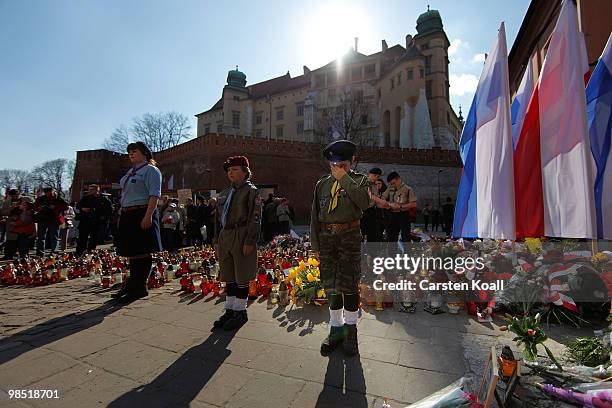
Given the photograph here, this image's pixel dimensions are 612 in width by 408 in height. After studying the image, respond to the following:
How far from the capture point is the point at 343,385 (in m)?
2.34

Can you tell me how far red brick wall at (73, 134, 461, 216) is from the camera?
3178 cm

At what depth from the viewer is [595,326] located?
11.2ft

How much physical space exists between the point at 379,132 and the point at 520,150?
1809 inches

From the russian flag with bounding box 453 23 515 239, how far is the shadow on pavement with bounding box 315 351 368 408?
1.54 meters

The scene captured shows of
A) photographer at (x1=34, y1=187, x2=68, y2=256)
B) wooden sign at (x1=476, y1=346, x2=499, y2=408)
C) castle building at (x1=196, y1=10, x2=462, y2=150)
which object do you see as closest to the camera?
wooden sign at (x1=476, y1=346, x2=499, y2=408)

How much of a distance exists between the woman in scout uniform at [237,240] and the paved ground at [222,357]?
0.82 ft

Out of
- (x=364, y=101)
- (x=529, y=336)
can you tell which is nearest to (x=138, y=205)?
(x=529, y=336)

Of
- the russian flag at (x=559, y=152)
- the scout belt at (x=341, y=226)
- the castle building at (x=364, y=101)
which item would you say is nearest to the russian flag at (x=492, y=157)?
the russian flag at (x=559, y=152)

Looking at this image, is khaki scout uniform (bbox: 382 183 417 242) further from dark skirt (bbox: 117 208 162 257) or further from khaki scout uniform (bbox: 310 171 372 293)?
dark skirt (bbox: 117 208 162 257)

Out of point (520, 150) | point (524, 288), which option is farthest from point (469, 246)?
point (520, 150)

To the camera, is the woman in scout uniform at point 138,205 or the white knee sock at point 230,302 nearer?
the white knee sock at point 230,302

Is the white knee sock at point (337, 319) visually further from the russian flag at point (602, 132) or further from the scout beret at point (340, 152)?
the russian flag at point (602, 132)

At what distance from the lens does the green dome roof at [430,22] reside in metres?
44.8

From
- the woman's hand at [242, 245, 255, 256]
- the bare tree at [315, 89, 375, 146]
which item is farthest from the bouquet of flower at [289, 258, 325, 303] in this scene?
the bare tree at [315, 89, 375, 146]
